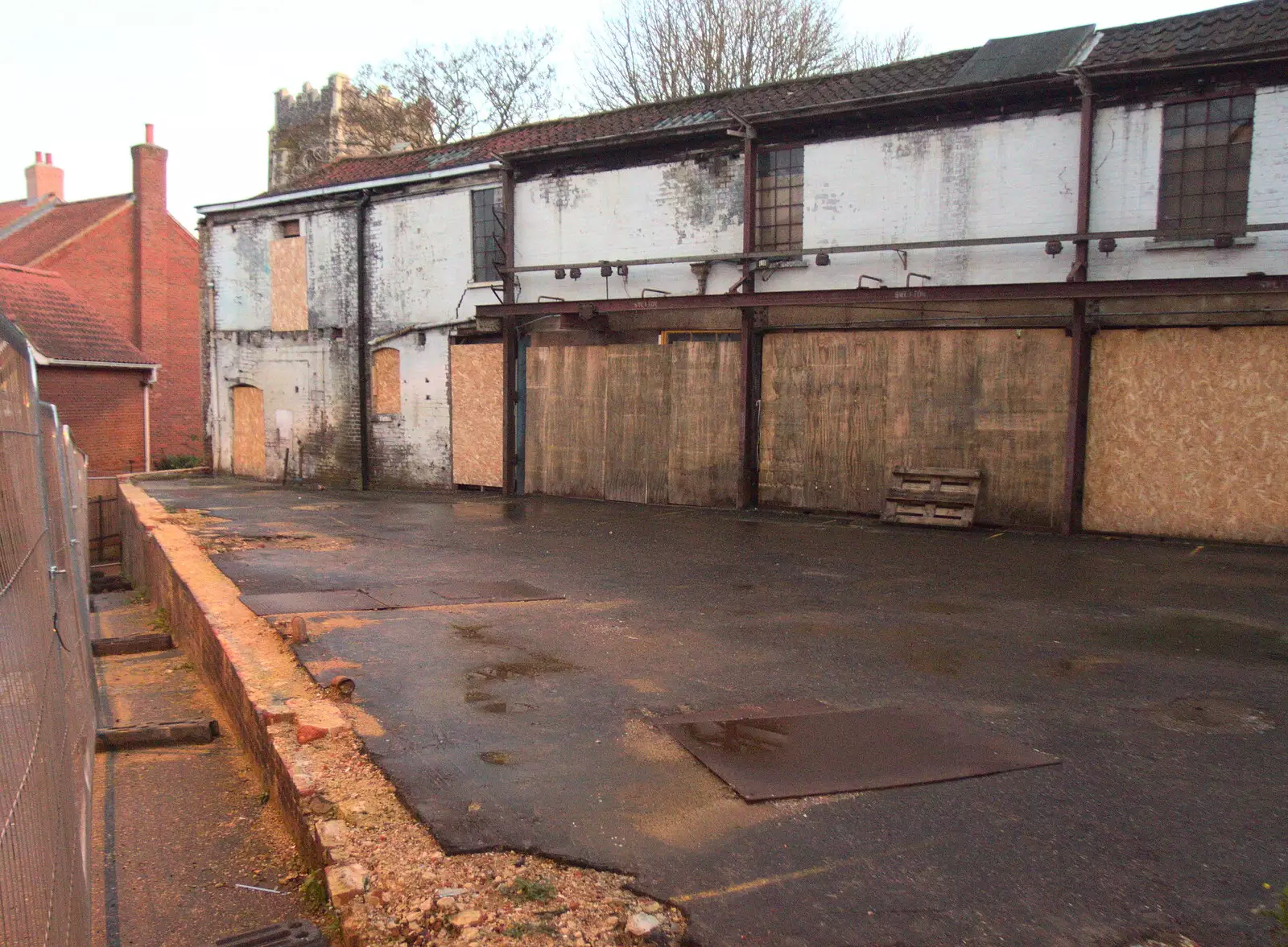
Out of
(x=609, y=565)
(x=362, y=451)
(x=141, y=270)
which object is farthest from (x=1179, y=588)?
(x=141, y=270)

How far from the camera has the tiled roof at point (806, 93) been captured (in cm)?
1200

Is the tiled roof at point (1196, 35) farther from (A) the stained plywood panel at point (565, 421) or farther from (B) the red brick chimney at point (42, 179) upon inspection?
(B) the red brick chimney at point (42, 179)

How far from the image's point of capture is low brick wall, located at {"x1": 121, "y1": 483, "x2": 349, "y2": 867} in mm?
4230

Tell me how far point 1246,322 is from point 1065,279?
206 centimetres

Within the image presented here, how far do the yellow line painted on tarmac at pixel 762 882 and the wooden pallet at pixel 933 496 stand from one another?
9682mm

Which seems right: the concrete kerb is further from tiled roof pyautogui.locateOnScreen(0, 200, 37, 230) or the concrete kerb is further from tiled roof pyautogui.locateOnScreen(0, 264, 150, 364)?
tiled roof pyautogui.locateOnScreen(0, 200, 37, 230)

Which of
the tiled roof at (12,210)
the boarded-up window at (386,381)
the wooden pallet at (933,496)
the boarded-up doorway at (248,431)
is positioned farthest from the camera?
the tiled roof at (12,210)

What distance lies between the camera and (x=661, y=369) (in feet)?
49.9

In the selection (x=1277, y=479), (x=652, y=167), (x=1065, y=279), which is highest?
(x=652, y=167)

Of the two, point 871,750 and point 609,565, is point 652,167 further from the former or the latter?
point 871,750

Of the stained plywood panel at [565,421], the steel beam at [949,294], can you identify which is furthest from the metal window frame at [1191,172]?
the stained plywood panel at [565,421]

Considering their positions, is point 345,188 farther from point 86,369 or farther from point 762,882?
point 762,882

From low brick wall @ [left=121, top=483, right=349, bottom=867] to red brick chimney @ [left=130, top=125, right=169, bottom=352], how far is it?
23.2m

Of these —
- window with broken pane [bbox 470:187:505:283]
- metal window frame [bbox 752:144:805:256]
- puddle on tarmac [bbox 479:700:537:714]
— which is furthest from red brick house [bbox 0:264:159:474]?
puddle on tarmac [bbox 479:700:537:714]
